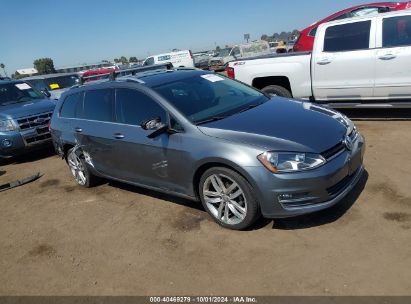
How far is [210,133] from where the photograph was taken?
3.98 metres

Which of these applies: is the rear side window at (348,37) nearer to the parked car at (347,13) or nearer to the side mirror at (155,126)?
the parked car at (347,13)

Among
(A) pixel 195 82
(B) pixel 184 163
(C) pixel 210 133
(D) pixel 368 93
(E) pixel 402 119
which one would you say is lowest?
(E) pixel 402 119

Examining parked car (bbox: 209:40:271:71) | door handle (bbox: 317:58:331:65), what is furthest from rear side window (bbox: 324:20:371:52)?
parked car (bbox: 209:40:271:71)

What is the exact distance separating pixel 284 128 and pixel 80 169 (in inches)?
139

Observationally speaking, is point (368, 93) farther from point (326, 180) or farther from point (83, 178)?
point (83, 178)

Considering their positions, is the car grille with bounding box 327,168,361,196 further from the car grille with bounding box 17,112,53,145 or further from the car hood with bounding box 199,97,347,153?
the car grille with bounding box 17,112,53,145

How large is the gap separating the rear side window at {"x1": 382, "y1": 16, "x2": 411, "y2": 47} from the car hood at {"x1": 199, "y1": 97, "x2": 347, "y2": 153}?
2.90 meters

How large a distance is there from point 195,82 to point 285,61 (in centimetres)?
329

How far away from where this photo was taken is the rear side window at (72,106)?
5.82m

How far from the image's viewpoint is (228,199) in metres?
3.94

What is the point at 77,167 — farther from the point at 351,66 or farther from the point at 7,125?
the point at 351,66

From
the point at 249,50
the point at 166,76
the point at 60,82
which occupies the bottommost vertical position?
the point at 249,50

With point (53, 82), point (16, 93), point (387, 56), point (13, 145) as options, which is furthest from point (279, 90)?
point (53, 82)

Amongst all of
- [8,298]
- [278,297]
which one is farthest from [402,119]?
[8,298]
